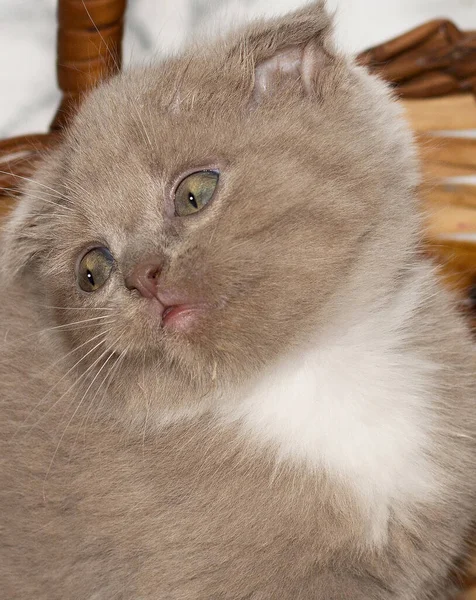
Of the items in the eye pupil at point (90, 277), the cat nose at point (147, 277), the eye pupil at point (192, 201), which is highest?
the eye pupil at point (192, 201)

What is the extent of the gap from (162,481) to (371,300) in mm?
439

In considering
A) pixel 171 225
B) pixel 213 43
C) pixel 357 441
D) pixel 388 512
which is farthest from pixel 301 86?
pixel 388 512

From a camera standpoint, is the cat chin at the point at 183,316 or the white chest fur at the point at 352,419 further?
the white chest fur at the point at 352,419

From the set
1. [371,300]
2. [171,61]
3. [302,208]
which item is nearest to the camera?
[302,208]

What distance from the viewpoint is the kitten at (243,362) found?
1166 mm

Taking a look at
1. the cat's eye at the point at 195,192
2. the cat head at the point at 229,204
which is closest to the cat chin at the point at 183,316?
the cat head at the point at 229,204

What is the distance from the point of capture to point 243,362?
1.18 meters

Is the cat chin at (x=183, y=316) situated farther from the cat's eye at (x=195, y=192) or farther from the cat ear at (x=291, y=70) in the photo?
the cat ear at (x=291, y=70)

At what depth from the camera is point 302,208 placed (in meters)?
1.17

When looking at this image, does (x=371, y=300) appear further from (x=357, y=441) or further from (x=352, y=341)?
(x=357, y=441)

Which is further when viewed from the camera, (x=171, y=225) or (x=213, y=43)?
(x=213, y=43)

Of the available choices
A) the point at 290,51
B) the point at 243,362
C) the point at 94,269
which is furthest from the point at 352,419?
the point at 290,51

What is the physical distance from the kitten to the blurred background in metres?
1.17

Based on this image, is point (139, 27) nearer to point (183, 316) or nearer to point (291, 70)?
point (291, 70)
